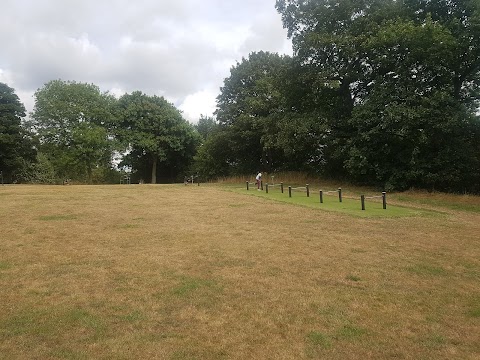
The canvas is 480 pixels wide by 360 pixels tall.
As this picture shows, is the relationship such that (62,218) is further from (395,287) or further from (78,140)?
(78,140)

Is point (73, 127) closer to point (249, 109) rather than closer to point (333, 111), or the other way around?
point (249, 109)

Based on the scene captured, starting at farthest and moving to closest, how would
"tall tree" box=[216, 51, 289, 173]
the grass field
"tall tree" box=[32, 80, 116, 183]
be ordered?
1. "tall tree" box=[32, 80, 116, 183]
2. "tall tree" box=[216, 51, 289, 173]
3. the grass field

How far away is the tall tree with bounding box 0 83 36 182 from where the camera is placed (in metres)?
30.8

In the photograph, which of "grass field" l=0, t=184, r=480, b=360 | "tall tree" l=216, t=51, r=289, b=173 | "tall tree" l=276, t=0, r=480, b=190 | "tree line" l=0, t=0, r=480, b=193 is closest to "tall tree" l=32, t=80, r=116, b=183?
"tree line" l=0, t=0, r=480, b=193

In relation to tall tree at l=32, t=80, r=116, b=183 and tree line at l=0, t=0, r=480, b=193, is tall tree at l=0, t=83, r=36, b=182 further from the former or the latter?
tall tree at l=32, t=80, r=116, b=183

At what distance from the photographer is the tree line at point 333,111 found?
18688 millimetres

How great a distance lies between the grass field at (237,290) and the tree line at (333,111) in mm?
10177

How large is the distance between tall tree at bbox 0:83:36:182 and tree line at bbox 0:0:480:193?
11 cm

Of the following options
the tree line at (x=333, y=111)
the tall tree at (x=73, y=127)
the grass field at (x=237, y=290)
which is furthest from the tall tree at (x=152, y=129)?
the grass field at (x=237, y=290)

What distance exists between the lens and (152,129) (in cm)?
3906

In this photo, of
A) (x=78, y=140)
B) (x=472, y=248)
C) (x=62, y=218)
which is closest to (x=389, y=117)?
(x=472, y=248)

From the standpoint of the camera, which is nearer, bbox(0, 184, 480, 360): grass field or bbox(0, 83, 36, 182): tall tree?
bbox(0, 184, 480, 360): grass field

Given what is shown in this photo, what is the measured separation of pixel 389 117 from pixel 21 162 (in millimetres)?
30415

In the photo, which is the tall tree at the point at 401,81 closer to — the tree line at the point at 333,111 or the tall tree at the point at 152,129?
the tree line at the point at 333,111
